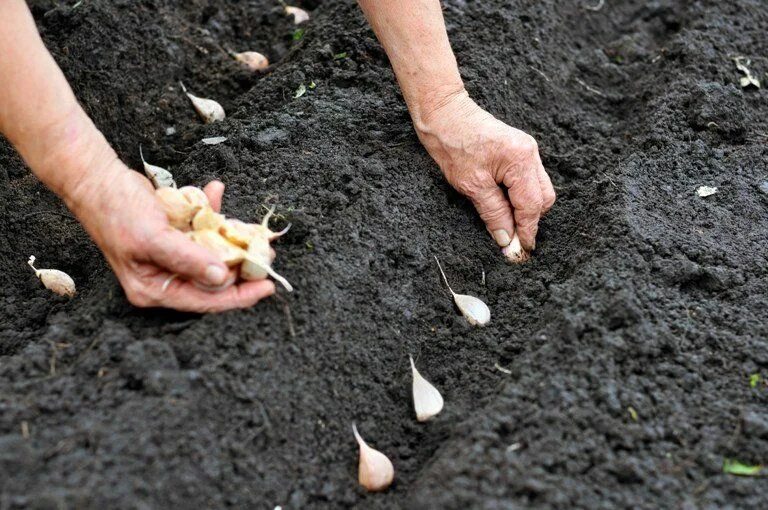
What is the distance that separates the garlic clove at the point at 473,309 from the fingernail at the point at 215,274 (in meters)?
0.80

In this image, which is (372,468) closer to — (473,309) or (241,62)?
(473,309)

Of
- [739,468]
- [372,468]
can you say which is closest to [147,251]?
[372,468]

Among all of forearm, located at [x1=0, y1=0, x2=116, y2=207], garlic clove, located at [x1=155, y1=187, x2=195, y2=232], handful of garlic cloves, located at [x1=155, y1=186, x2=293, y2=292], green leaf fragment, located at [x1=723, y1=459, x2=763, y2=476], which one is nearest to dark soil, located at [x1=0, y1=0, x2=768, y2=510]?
green leaf fragment, located at [x1=723, y1=459, x2=763, y2=476]

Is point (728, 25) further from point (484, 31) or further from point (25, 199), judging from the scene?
point (25, 199)

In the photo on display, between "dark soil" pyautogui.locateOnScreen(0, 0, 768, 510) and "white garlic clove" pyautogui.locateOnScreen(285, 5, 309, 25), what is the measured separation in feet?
0.31

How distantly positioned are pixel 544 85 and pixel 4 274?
2.12 metres

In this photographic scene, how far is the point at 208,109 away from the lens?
301cm

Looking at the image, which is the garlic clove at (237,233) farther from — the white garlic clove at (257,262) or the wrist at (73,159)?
the wrist at (73,159)

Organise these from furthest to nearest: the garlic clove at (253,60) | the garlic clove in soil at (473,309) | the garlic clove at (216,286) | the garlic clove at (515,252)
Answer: the garlic clove at (253,60) → the garlic clove at (515,252) → the garlic clove in soil at (473,309) → the garlic clove at (216,286)

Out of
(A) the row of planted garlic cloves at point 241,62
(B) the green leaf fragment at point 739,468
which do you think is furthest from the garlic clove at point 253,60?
(B) the green leaf fragment at point 739,468

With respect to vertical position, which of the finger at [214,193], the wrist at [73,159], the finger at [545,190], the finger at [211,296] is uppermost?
the wrist at [73,159]

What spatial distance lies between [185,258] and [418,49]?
3.65ft

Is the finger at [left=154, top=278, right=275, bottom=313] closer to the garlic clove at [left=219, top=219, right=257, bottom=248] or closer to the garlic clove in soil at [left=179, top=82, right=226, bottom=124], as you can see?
the garlic clove at [left=219, top=219, right=257, bottom=248]

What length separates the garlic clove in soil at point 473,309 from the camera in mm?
Answer: 2312
